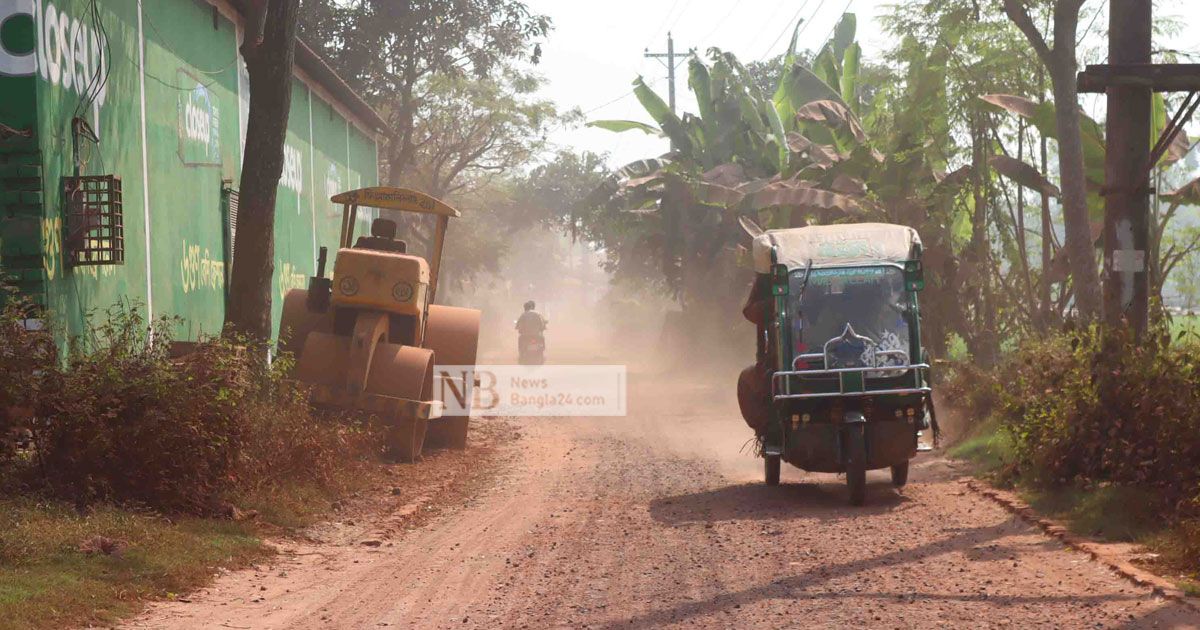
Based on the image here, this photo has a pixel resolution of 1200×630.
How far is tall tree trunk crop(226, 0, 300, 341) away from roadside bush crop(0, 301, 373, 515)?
205 centimetres

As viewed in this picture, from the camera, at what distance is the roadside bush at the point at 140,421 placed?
9.73 m

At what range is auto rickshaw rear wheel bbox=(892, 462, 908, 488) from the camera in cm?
1314

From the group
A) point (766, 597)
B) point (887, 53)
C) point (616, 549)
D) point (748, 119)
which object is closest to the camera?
point (766, 597)

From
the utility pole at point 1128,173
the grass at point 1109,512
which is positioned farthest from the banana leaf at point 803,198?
the grass at point 1109,512

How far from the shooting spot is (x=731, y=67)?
1232 inches

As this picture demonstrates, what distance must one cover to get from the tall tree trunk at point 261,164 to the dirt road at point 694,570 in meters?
3.11

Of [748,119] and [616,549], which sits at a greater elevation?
[748,119]

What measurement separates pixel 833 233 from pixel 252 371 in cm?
594

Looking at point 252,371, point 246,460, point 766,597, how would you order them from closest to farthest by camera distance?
1. point 766,597
2. point 246,460
3. point 252,371

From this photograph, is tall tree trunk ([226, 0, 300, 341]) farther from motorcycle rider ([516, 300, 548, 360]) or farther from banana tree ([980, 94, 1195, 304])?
motorcycle rider ([516, 300, 548, 360])

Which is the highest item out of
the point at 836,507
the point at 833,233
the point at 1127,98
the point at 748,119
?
the point at 748,119

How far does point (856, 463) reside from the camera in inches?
474

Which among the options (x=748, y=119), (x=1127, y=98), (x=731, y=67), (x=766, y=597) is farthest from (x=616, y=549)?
(x=731, y=67)

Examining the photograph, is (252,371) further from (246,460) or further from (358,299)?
(358,299)
